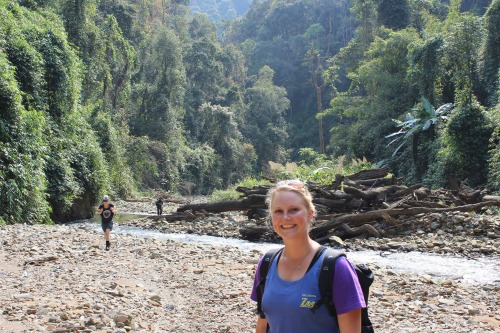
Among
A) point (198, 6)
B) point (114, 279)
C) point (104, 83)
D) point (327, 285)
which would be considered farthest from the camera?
point (198, 6)

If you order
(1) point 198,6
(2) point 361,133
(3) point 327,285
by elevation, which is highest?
(1) point 198,6

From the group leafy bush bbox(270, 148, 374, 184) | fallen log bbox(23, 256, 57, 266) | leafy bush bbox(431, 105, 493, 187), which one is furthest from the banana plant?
fallen log bbox(23, 256, 57, 266)

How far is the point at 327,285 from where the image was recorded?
1955mm

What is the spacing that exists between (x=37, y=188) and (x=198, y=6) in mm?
123968

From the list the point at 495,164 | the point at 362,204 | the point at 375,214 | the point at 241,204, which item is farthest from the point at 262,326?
the point at 495,164

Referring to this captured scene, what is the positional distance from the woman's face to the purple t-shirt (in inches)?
7.0

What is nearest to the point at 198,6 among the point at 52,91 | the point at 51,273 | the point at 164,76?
the point at 164,76

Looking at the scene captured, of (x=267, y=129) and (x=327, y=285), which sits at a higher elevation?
(x=267, y=129)

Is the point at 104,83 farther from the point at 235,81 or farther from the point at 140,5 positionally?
the point at 235,81

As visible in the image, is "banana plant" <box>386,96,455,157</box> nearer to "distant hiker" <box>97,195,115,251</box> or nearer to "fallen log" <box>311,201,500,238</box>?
"fallen log" <box>311,201,500,238</box>

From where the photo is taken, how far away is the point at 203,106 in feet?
140

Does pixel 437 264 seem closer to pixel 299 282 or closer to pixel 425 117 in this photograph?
pixel 299 282

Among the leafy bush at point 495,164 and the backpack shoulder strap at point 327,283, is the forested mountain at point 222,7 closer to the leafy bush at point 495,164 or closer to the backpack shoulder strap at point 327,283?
the leafy bush at point 495,164

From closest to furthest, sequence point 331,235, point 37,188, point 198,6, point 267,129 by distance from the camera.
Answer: point 331,235 < point 37,188 < point 267,129 < point 198,6
